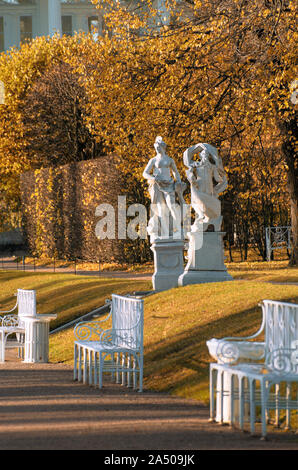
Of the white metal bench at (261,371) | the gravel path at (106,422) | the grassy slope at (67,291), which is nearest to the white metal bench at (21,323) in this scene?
the grassy slope at (67,291)

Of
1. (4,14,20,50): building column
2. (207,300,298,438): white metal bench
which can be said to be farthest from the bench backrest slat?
(4,14,20,50): building column

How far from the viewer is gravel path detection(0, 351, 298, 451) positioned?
6273mm

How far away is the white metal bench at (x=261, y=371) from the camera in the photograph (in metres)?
6.71

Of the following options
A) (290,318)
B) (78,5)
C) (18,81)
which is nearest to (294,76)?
(290,318)

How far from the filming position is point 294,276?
1847 centimetres

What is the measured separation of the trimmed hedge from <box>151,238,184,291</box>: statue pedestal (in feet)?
36.9

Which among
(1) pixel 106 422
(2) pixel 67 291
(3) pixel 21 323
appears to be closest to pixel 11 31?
(2) pixel 67 291

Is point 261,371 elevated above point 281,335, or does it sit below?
below

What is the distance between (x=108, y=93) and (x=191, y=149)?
642 cm

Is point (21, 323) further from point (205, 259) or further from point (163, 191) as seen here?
point (163, 191)

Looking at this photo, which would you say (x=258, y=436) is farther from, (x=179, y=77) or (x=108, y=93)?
(x=108, y=93)

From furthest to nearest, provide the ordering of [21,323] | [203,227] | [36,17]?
1. [36,17]
2. [203,227]
3. [21,323]

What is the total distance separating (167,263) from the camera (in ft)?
54.5

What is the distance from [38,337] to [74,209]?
20370 millimetres
